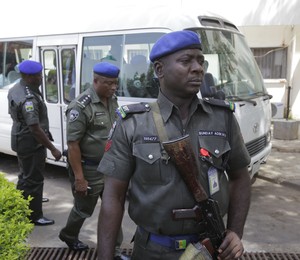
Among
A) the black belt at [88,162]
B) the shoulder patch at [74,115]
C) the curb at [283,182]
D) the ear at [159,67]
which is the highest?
the ear at [159,67]

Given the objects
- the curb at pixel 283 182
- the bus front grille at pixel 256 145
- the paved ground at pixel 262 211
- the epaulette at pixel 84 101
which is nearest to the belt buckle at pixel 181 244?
the epaulette at pixel 84 101

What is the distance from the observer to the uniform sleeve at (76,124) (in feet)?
10.6

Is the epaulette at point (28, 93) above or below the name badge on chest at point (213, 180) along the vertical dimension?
above

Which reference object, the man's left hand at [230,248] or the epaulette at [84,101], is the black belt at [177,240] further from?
the epaulette at [84,101]

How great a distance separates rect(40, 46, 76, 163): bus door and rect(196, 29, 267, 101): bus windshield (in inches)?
76.7

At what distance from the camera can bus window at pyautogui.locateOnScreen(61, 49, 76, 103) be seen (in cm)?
553

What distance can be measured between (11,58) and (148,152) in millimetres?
5552

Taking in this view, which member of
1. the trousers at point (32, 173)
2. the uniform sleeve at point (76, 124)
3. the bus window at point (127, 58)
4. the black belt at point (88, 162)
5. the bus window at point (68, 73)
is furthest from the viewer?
the bus window at point (68, 73)

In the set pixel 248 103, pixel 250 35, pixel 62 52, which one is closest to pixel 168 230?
pixel 248 103

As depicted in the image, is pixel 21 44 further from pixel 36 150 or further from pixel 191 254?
pixel 191 254

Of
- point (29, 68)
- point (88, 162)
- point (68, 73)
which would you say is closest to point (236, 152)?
point (88, 162)

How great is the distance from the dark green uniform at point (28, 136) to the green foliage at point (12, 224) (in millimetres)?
1674

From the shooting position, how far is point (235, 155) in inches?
73.5

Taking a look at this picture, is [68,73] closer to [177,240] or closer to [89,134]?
[89,134]
